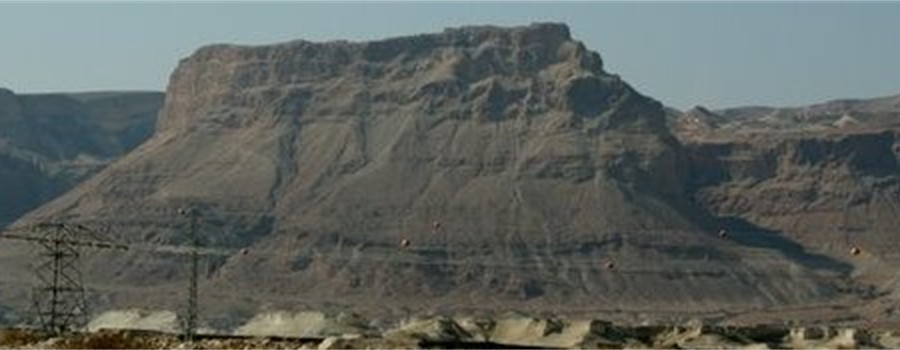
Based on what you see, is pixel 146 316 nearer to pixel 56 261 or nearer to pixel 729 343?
pixel 729 343

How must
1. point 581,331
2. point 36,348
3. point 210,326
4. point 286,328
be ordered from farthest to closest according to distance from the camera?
point 210,326 < point 286,328 < point 581,331 < point 36,348

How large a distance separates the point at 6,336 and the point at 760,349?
3231 centimetres

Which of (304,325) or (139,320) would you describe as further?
(139,320)

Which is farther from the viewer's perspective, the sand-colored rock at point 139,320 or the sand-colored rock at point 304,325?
the sand-colored rock at point 139,320

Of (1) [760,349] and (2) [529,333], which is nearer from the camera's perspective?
(1) [760,349]

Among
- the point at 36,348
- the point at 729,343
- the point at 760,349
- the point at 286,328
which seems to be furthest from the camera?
the point at 286,328

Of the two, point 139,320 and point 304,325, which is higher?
point 304,325

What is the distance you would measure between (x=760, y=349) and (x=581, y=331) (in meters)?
35.0

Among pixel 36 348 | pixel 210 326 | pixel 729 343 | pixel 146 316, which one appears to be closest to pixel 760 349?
pixel 729 343

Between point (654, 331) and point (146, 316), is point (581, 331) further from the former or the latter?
point (146, 316)

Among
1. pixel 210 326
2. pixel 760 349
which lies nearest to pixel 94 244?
Result: pixel 760 349

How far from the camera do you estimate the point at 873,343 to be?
88938mm

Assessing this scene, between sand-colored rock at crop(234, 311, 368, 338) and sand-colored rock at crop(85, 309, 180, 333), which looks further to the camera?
sand-colored rock at crop(85, 309, 180, 333)

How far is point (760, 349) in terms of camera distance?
211ft
